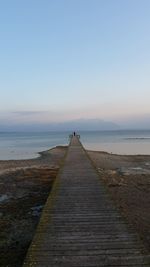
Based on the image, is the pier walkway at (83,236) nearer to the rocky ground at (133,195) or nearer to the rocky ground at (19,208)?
the rocky ground at (133,195)

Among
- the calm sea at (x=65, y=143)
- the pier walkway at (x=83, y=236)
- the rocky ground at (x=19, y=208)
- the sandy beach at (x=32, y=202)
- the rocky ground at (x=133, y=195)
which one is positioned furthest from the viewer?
the calm sea at (x=65, y=143)

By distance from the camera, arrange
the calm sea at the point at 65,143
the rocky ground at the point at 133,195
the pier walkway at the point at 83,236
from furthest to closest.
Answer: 1. the calm sea at the point at 65,143
2. the rocky ground at the point at 133,195
3. the pier walkway at the point at 83,236

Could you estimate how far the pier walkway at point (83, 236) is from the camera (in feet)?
22.2

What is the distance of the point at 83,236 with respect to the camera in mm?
8039

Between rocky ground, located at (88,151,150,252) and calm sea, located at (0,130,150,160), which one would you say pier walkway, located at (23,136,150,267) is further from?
calm sea, located at (0,130,150,160)

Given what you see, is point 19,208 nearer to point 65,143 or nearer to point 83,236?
point 83,236

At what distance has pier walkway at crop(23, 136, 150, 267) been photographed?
6.77m

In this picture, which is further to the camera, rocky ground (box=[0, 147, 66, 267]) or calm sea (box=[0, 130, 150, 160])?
calm sea (box=[0, 130, 150, 160])

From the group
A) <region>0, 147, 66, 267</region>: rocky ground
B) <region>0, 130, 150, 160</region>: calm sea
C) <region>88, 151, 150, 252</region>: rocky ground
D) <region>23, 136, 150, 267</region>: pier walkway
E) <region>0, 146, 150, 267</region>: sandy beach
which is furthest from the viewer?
<region>0, 130, 150, 160</region>: calm sea

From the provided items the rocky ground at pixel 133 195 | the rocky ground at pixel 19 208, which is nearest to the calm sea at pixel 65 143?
the rocky ground at pixel 19 208

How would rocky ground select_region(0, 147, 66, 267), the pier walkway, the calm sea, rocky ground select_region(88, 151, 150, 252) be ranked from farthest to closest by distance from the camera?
the calm sea, rocky ground select_region(88, 151, 150, 252), rocky ground select_region(0, 147, 66, 267), the pier walkway

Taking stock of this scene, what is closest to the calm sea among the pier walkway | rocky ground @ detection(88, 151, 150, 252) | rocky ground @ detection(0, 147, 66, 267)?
rocky ground @ detection(0, 147, 66, 267)

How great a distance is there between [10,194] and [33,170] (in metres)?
9.18

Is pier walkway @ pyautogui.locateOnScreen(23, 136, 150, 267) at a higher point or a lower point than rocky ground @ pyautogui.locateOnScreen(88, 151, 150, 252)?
higher
